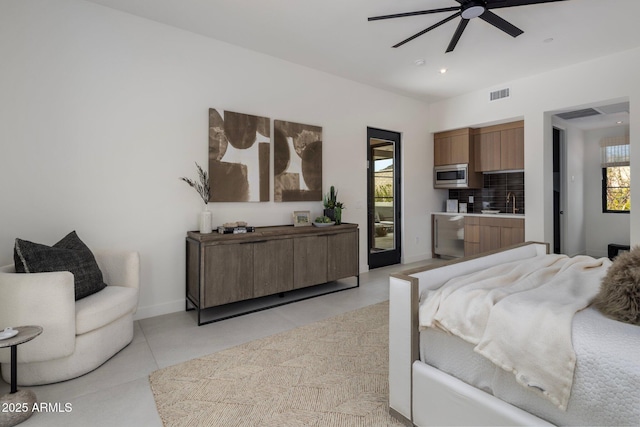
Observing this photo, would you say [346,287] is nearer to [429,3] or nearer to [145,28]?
[429,3]

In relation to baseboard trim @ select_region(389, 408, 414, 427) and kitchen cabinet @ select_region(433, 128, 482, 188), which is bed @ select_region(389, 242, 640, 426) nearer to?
baseboard trim @ select_region(389, 408, 414, 427)

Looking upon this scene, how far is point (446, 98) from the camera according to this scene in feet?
19.4

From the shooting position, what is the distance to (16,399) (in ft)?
5.74

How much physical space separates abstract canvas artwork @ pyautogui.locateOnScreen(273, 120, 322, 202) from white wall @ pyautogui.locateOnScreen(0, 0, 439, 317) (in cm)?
16

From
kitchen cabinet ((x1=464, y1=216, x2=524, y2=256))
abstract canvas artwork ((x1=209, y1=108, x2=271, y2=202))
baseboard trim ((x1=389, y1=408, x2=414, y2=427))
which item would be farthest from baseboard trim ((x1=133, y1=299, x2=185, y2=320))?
kitchen cabinet ((x1=464, y1=216, x2=524, y2=256))

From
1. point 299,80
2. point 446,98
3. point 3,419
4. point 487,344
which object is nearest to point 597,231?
point 446,98

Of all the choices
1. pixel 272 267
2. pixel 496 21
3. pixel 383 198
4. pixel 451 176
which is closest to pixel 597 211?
pixel 451 176

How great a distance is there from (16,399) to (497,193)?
659 cm

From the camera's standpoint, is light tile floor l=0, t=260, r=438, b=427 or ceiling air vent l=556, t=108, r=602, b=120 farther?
ceiling air vent l=556, t=108, r=602, b=120

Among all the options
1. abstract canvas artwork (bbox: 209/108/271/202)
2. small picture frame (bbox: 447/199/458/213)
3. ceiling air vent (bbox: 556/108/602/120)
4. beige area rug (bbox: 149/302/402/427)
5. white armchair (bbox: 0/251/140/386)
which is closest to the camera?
beige area rug (bbox: 149/302/402/427)

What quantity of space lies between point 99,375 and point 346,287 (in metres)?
2.79

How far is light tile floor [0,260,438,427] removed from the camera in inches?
70.3

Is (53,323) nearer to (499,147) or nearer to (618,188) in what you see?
(499,147)

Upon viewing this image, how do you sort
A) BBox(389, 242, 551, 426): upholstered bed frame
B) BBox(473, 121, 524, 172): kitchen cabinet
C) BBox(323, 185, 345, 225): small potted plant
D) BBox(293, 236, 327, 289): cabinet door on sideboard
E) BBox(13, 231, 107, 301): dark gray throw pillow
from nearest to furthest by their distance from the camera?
BBox(389, 242, 551, 426): upholstered bed frame → BBox(13, 231, 107, 301): dark gray throw pillow → BBox(293, 236, 327, 289): cabinet door on sideboard → BBox(323, 185, 345, 225): small potted plant → BBox(473, 121, 524, 172): kitchen cabinet
